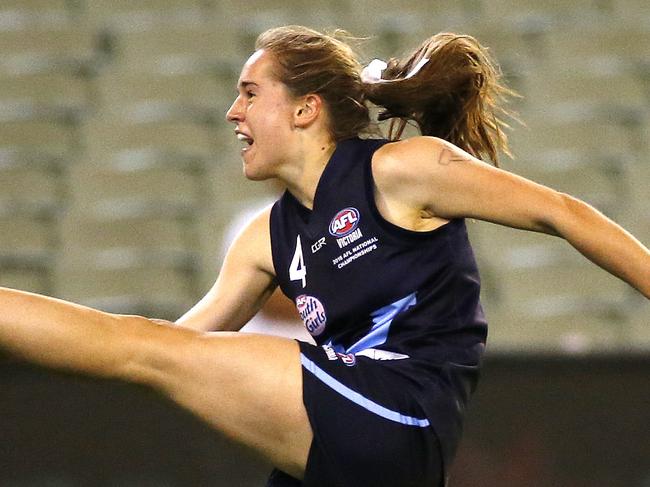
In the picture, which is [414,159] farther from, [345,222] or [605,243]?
[605,243]

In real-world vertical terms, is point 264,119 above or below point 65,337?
above

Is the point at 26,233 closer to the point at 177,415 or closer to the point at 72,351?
the point at 177,415

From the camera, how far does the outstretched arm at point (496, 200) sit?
2436mm

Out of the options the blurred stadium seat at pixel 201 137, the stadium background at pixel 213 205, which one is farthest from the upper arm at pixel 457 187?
the blurred stadium seat at pixel 201 137

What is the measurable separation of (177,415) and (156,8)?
243 centimetres

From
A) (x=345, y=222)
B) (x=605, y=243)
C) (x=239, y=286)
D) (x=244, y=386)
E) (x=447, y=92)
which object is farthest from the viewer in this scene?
(x=239, y=286)

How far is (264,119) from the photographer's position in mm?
2801

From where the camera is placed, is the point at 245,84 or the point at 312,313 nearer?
the point at 312,313

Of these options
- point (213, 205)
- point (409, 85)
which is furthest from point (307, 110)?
point (213, 205)

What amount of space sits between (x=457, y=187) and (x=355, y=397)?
444mm

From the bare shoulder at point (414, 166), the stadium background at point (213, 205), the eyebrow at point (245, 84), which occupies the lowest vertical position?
the stadium background at point (213, 205)

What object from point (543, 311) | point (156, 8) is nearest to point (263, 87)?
point (543, 311)

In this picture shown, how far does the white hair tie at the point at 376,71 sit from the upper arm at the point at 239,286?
1.30 ft

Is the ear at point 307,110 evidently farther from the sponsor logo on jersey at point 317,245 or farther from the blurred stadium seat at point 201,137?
the blurred stadium seat at point 201,137
